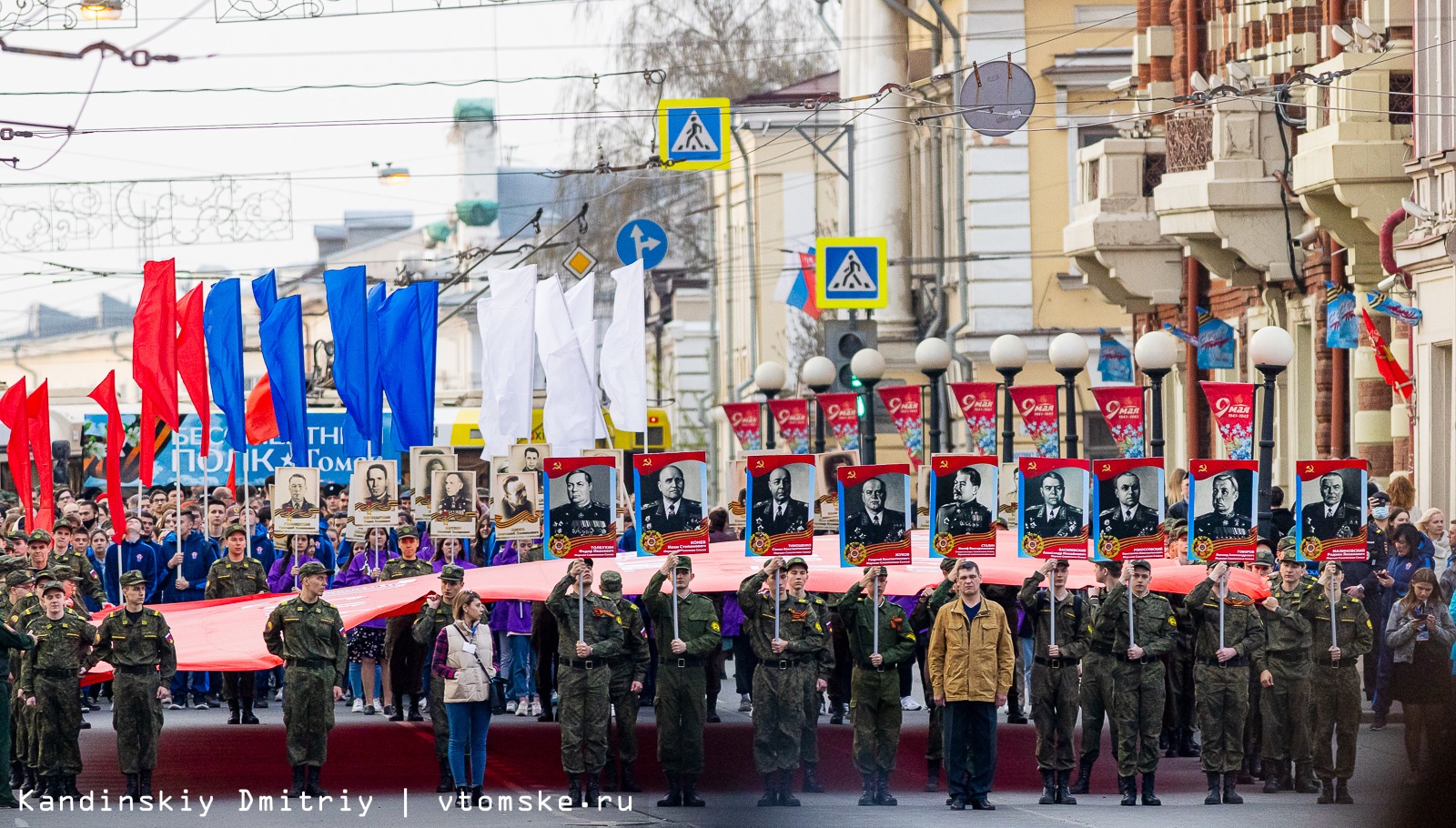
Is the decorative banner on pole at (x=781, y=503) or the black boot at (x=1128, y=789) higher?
the decorative banner on pole at (x=781, y=503)

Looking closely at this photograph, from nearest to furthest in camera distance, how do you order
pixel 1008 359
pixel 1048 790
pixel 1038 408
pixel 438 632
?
pixel 1048 790
pixel 438 632
pixel 1038 408
pixel 1008 359

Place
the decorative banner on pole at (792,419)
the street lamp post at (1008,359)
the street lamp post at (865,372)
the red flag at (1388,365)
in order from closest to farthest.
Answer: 1. the red flag at (1388,365)
2. the street lamp post at (1008,359)
3. the street lamp post at (865,372)
4. the decorative banner on pole at (792,419)

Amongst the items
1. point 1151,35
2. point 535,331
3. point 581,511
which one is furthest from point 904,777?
point 1151,35

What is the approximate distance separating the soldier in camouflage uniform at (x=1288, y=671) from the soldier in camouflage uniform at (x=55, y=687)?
863 centimetres

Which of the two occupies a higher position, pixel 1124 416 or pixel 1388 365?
pixel 1388 365

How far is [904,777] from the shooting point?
63.5 ft

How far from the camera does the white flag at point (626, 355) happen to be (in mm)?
24781

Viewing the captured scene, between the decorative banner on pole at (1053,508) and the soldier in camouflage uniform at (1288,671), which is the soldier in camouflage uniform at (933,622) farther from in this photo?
the soldier in camouflage uniform at (1288,671)

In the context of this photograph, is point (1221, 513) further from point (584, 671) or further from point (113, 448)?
point (113, 448)

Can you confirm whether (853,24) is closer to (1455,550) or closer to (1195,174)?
(1195,174)

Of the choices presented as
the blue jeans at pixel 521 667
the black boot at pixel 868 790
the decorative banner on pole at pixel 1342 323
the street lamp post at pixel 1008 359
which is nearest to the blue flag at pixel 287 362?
the blue jeans at pixel 521 667

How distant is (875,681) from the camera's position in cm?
1773

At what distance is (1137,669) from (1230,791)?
109cm

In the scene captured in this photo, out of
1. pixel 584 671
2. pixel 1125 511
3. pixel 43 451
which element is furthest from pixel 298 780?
pixel 43 451
